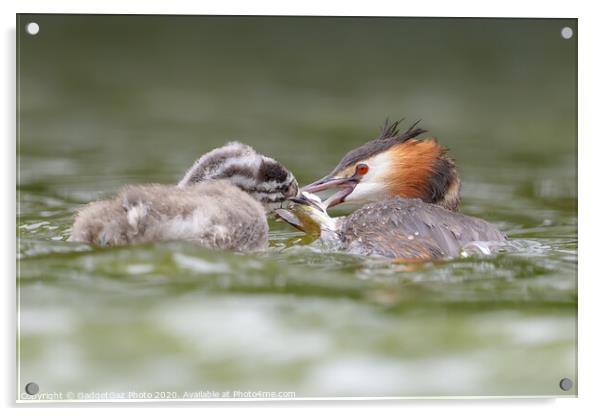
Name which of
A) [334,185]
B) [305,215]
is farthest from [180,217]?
[334,185]

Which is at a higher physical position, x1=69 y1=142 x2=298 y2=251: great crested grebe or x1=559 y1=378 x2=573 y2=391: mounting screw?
x1=69 y1=142 x2=298 y2=251: great crested grebe

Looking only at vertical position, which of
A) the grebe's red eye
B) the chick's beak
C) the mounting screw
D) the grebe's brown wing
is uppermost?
the grebe's red eye

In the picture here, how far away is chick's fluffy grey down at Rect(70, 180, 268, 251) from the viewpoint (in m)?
5.55

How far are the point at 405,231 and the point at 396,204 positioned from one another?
9.6 inches

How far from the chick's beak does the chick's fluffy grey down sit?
2.94ft

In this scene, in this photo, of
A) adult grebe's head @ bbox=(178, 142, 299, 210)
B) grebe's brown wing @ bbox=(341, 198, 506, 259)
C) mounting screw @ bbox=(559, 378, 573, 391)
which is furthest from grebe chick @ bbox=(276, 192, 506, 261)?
mounting screw @ bbox=(559, 378, 573, 391)

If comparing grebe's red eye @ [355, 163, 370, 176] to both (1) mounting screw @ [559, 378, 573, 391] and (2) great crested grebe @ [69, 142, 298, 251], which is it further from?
(1) mounting screw @ [559, 378, 573, 391]

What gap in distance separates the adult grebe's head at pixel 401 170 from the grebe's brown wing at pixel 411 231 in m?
0.43

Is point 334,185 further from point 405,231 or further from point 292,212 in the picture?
point 405,231

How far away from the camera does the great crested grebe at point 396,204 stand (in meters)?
5.92

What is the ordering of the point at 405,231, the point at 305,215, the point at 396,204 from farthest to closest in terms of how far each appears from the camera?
the point at 305,215
the point at 396,204
the point at 405,231

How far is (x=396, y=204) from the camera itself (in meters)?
6.17

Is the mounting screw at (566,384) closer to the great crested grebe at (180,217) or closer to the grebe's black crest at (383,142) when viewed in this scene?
the great crested grebe at (180,217)
